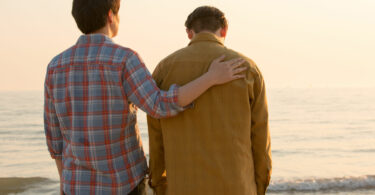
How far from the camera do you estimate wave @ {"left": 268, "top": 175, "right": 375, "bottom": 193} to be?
815 centimetres

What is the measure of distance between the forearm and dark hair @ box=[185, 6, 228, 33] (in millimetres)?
446

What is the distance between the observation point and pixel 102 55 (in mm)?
2258

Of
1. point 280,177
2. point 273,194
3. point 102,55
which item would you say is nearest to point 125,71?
point 102,55

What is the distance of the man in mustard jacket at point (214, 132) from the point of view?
2.42 metres

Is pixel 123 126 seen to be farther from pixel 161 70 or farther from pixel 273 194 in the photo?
pixel 273 194

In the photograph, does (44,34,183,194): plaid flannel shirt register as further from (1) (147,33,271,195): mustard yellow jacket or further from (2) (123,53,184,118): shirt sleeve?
(1) (147,33,271,195): mustard yellow jacket

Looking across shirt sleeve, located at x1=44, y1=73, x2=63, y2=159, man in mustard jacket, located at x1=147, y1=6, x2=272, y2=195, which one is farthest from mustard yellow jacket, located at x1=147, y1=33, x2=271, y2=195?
shirt sleeve, located at x1=44, y1=73, x2=63, y2=159

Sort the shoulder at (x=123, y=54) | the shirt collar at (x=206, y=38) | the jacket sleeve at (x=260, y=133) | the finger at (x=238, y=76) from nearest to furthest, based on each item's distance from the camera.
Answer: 1. the shoulder at (x=123, y=54)
2. the finger at (x=238, y=76)
3. the jacket sleeve at (x=260, y=133)
4. the shirt collar at (x=206, y=38)

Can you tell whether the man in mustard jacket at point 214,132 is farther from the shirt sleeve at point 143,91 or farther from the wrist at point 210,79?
the shirt sleeve at point 143,91

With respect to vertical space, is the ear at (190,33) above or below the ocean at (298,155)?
above

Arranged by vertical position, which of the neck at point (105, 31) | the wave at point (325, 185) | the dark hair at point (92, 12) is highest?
the dark hair at point (92, 12)

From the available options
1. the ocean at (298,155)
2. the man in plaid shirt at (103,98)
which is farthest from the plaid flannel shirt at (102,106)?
the ocean at (298,155)

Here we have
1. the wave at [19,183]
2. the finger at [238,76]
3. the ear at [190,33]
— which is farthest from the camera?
the wave at [19,183]

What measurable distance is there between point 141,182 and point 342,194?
611 centimetres
